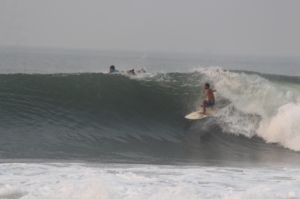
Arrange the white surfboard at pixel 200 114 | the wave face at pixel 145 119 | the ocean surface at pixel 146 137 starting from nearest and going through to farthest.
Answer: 1. the ocean surface at pixel 146 137
2. the wave face at pixel 145 119
3. the white surfboard at pixel 200 114

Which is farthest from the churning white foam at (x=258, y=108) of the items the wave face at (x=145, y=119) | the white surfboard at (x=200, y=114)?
the white surfboard at (x=200, y=114)

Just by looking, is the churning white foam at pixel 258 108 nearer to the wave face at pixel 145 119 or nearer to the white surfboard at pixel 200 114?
the wave face at pixel 145 119

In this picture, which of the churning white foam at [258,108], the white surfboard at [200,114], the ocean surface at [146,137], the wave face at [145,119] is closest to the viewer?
the ocean surface at [146,137]

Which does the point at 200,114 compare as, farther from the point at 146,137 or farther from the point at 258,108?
the point at 258,108

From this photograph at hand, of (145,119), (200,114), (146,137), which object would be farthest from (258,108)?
(146,137)

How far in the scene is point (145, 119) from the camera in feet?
58.4

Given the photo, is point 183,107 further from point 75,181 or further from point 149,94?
point 75,181

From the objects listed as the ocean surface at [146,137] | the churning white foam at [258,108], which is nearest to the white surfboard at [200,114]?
the ocean surface at [146,137]

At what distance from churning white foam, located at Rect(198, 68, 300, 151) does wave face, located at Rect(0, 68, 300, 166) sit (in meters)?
0.03

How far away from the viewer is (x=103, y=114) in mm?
17422

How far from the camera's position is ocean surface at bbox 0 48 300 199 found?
8922 millimetres

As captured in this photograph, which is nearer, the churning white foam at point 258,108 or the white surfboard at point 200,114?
the churning white foam at point 258,108

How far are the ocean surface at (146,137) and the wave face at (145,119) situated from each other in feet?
0.11

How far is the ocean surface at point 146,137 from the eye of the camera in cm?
892
